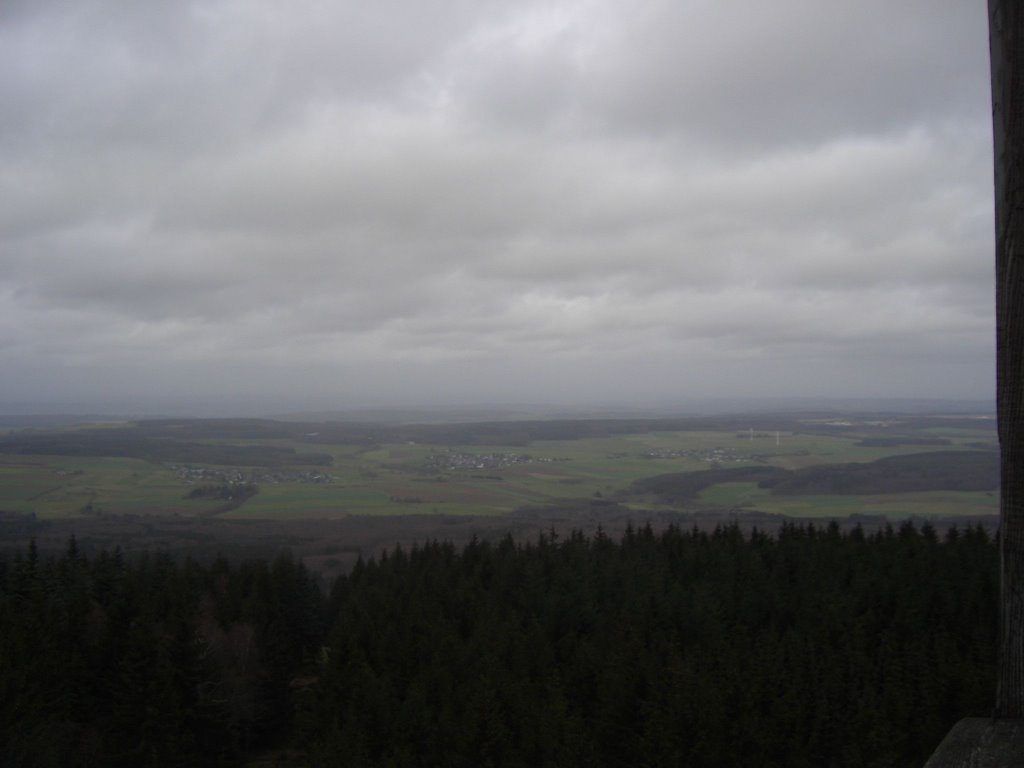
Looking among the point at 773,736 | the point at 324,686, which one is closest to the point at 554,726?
the point at 773,736

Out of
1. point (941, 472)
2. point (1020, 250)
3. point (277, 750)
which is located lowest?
point (277, 750)

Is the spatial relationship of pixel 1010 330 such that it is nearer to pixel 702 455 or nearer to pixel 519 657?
pixel 519 657

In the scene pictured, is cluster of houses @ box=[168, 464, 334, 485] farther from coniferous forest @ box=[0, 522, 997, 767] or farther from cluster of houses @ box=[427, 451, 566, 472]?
coniferous forest @ box=[0, 522, 997, 767]

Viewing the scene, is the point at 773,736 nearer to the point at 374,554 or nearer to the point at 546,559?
the point at 546,559

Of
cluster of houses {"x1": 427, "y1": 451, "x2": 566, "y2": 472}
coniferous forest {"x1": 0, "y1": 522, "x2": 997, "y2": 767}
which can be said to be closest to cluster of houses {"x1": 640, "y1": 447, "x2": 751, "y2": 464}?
cluster of houses {"x1": 427, "y1": 451, "x2": 566, "y2": 472}

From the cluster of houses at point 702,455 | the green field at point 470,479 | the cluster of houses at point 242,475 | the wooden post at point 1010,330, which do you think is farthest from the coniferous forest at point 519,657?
the cluster of houses at point 702,455

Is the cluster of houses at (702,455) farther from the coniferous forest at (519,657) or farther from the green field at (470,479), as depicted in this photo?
the coniferous forest at (519,657)
